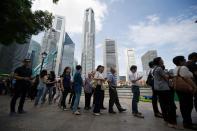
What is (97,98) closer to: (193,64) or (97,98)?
(97,98)

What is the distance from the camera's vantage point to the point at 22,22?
8.09m

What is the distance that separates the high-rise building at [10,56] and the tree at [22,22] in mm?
74345

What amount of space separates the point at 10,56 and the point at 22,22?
294 ft

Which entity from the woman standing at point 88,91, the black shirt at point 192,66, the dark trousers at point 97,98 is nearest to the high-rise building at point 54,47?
the woman standing at point 88,91

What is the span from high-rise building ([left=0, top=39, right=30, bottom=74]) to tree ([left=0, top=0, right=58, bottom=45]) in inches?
2927

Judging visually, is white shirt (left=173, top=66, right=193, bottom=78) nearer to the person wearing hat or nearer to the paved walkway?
the paved walkway

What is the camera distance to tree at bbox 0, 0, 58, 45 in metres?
7.26

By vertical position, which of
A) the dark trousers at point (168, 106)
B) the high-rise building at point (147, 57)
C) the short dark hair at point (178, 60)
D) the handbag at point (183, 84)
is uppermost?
→ the high-rise building at point (147, 57)

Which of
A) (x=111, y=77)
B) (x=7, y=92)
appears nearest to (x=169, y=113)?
(x=111, y=77)

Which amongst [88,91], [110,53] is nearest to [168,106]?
[88,91]

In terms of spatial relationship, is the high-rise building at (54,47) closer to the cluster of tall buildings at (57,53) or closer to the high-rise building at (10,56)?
the cluster of tall buildings at (57,53)

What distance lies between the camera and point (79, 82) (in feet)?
17.9

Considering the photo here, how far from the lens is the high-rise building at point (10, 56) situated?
7779cm

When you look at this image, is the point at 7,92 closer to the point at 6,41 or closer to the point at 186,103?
the point at 6,41
